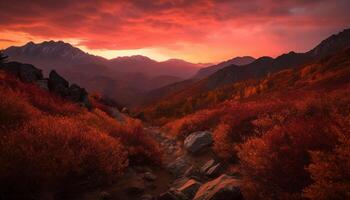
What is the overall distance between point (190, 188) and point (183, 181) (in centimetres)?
134

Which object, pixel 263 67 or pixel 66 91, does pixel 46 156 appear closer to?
pixel 66 91

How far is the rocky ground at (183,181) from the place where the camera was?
8.09m

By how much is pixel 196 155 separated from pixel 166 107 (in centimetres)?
4614

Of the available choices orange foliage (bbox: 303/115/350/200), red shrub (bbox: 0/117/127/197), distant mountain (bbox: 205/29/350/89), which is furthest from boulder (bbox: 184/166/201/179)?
→ distant mountain (bbox: 205/29/350/89)

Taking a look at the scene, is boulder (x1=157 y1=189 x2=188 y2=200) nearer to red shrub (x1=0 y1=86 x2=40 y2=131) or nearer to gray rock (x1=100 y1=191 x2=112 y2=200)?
gray rock (x1=100 y1=191 x2=112 y2=200)

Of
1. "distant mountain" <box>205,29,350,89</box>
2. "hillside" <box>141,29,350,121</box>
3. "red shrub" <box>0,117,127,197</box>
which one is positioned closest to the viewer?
"red shrub" <box>0,117,127,197</box>

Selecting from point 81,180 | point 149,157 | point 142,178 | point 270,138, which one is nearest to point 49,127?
point 81,180

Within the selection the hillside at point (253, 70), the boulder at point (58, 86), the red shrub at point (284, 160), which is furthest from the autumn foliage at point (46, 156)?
the hillside at point (253, 70)

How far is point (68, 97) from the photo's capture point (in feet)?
71.3

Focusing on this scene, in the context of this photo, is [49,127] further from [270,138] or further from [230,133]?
[230,133]

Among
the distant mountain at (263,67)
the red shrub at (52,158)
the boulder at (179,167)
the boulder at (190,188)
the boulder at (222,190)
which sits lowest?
the boulder at (179,167)

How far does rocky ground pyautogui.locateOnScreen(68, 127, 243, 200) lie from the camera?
26.6ft

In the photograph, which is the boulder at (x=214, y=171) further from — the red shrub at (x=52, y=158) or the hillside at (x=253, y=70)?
the hillside at (x=253, y=70)

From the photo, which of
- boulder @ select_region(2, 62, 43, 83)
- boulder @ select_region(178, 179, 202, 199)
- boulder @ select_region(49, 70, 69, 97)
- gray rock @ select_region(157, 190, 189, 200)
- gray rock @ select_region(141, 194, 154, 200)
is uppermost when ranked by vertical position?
boulder @ select_region(2, 62, 43, 83)
